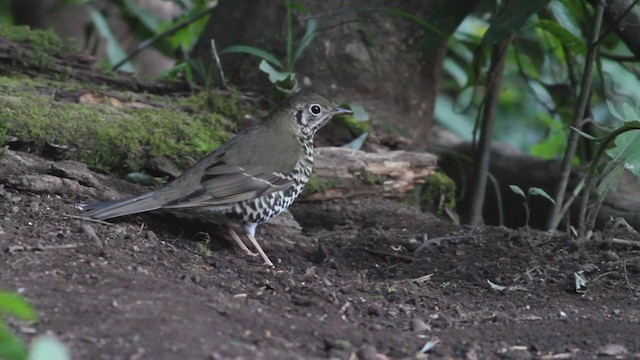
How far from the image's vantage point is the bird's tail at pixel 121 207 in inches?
198

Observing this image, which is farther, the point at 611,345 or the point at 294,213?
the point at 294,213

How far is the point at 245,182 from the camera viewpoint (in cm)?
561

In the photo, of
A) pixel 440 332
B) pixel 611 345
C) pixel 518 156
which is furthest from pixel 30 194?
pixel 518 156

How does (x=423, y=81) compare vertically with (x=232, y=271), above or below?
above

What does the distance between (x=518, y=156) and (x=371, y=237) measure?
8.20 feet

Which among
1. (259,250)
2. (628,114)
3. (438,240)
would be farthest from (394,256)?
(628,114)

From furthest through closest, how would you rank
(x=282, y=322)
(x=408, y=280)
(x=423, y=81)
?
(x=423, y=81), (x=408, y=280), (x=282, y=322)

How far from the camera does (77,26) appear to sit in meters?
11.3

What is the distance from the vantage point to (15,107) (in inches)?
228

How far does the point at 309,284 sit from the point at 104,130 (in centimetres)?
190

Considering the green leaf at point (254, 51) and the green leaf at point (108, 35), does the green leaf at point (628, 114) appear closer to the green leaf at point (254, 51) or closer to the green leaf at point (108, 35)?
the green leaf at point (254, 51)

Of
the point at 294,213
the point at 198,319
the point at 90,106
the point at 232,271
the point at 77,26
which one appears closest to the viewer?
the point at 198,319

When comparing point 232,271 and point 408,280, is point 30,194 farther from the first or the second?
point 408,280

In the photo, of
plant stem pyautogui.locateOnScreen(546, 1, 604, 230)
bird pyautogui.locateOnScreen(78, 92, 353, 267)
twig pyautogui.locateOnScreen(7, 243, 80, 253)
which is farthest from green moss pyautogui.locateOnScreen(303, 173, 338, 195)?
twig pyautogui.locateOnScreen(7, 243, 80, 253)
